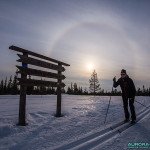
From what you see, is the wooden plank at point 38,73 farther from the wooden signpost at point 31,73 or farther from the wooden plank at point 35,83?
the wooden plank at point 35,83

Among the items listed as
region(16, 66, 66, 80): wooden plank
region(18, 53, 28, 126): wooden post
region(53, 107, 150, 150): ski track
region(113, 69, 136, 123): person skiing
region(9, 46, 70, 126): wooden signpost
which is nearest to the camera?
region(53, 107, 150, 150): ski track

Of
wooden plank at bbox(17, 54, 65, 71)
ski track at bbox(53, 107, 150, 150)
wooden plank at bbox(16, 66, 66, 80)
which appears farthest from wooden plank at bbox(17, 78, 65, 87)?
ski track at bbox(53, 107, 150, 150)

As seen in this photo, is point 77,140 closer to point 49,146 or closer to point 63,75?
point 49,146

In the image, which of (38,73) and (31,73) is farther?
(38,73)

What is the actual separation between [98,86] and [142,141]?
51111 mm

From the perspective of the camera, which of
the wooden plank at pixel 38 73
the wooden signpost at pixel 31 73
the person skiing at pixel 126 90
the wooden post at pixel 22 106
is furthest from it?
the person skiing at pixel 126 90

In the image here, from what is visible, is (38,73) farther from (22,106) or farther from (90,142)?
(90,142)

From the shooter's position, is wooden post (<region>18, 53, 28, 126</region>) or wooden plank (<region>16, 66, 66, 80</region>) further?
wooden plank (<region>16, 66, 66, 80</region>)

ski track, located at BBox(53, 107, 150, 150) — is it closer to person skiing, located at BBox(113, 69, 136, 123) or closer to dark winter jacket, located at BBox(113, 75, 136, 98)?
person skiing, located at BBox(113, 69, 136, 123)

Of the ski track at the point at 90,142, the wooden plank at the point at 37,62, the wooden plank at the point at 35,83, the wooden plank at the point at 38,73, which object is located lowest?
the ski track at the point at 90,142

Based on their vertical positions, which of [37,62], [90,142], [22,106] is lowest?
[90,142]

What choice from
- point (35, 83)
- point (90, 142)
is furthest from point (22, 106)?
point (90, 142)

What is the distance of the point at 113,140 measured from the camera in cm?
318

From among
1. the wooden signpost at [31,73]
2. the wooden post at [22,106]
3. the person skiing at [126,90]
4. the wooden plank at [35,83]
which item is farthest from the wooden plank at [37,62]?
the person skiing at [126,90]
